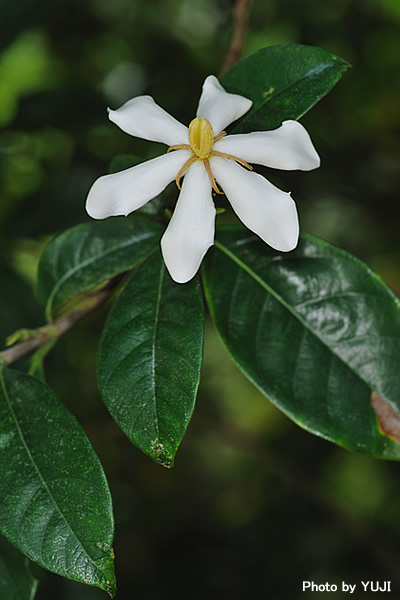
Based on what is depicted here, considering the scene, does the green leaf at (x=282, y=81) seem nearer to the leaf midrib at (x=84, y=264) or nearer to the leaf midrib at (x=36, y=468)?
the leaf midrib at (x=84, y=264)

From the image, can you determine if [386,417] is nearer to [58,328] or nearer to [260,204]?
[260,204]

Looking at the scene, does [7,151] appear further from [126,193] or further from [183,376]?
[183,376]

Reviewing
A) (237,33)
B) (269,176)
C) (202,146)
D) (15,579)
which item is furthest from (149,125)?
(269,176)

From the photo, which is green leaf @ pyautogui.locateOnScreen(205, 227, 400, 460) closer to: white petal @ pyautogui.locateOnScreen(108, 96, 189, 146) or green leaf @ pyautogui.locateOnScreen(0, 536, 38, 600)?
white petal @ pyautogui.locateOnScreen(108, 96, 189, 146)

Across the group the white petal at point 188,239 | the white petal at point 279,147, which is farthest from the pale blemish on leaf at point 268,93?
the white petal at point 188,239

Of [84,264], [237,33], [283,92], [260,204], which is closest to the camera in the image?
[260,204]

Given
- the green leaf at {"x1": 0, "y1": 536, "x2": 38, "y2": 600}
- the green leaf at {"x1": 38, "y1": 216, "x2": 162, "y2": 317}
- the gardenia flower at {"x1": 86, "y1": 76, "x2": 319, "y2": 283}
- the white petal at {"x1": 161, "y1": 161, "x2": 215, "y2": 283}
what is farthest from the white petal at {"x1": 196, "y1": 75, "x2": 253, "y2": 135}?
the green leaf at {"x1": 0, "y1": 536, "x2": 38, "y2": 600}

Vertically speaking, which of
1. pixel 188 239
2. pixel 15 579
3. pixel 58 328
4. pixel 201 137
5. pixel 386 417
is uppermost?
pixel 201 137

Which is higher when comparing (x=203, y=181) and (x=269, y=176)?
(x=203, y=181)
